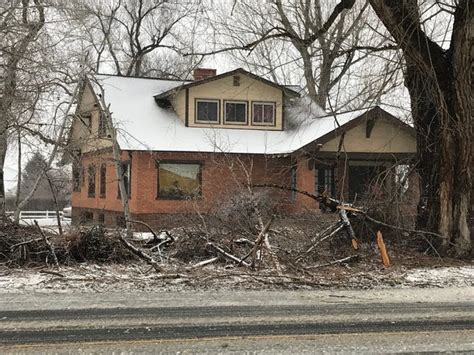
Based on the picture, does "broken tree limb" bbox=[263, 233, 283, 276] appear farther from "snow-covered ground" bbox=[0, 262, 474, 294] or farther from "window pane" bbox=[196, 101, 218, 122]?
"window pane" bbox=[196, 101, 218, 122]

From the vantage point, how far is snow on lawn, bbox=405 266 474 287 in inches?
409

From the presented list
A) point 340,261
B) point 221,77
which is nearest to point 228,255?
point 340,261

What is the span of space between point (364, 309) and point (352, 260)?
12.5 feet

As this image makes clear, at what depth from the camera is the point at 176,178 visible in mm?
25297

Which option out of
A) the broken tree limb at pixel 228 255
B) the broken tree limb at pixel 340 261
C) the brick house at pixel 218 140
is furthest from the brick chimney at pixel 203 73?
the broken tree limb at pixel 340 261

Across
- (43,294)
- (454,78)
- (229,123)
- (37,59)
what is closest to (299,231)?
(454,78)

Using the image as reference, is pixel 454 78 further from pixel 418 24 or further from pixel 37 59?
pixel 37 59

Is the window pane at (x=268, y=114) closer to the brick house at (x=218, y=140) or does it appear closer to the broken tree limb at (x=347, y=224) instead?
the brick house at (x=218, y=140)

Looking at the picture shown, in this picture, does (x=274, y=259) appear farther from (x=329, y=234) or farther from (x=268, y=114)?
(x=268, y=114)

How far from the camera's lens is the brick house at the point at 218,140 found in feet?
80.5

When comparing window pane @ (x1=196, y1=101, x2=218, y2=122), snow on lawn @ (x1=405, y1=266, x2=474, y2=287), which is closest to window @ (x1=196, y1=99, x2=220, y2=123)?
window pane @ (x1=196, y1=101, x2=218, y2=122)

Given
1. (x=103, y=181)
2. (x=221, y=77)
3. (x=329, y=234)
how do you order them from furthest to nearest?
(x=103, y=181) → (x=221, y=77) → (x=329, y=234)

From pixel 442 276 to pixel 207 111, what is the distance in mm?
17591

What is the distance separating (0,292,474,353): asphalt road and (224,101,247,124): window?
1934 cm
